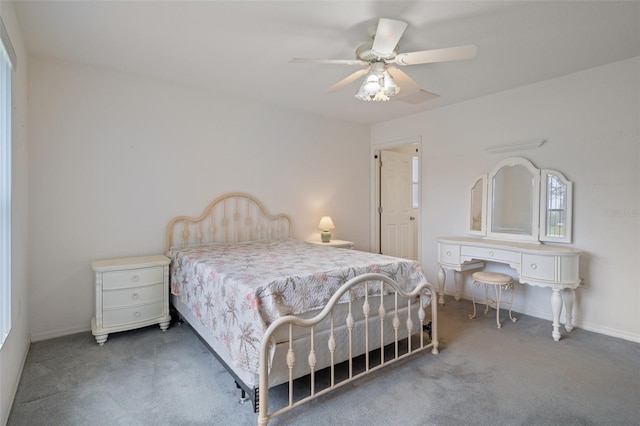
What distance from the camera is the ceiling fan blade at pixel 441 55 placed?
2.08m

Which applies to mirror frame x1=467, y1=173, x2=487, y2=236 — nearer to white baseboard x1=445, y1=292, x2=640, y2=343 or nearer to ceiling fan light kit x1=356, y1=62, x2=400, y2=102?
white baseboard x1=445, y1=292, x2=640, y2=343

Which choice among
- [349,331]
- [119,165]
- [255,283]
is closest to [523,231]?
[349,331]

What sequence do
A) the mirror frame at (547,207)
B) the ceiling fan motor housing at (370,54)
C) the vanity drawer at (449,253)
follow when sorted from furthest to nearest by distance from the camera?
the vanity drawer at (449,253)
the mirror frame at (547,207)
the ceiling fan motor housing at (370,54)

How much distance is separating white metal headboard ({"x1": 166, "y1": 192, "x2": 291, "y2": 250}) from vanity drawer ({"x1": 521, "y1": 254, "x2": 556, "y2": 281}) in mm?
2741

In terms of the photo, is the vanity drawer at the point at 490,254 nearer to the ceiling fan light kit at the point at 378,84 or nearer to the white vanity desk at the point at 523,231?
the white vanity desk at the point at 523,231

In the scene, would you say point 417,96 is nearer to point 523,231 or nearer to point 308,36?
point 308,36

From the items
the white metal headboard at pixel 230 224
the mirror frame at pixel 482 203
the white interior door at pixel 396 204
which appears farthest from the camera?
the white interior door at pixel 396 204

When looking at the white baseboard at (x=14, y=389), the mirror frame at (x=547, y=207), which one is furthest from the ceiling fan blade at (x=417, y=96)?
the white baseboard at (x=14, y=389)

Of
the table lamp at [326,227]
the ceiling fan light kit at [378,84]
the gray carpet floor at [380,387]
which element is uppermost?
the ceiling fan light kit at [378,84]

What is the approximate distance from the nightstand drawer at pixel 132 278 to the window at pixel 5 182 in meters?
0.85

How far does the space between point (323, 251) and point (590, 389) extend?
7.28 feet

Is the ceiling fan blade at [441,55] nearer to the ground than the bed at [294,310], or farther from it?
farther from it

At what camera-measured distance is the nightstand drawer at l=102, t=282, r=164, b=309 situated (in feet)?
9.32

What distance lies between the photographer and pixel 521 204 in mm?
3680
